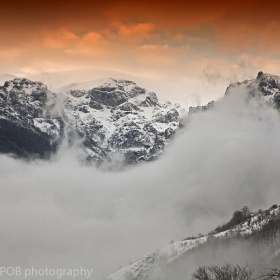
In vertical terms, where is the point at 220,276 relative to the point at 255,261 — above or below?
below

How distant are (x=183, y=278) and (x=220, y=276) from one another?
5426 inches

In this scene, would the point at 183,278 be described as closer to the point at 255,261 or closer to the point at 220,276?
the point at 255,261

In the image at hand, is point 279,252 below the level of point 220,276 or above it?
above

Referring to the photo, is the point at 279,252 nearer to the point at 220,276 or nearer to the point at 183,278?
the point at 183,278

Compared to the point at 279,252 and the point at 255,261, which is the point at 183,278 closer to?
the point at 255,261

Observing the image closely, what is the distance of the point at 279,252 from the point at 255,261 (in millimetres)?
12217

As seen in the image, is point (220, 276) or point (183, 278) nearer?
point (220, 276)

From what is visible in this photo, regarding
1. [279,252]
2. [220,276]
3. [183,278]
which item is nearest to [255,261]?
→ [279,252]

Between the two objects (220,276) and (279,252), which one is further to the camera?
(279,252)

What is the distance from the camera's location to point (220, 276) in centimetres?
6359

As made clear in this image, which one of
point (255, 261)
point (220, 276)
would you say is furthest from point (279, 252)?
point (220, 276)

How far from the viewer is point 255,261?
188 metres

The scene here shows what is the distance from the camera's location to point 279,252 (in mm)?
187000

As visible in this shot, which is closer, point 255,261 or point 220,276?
point 220,276
